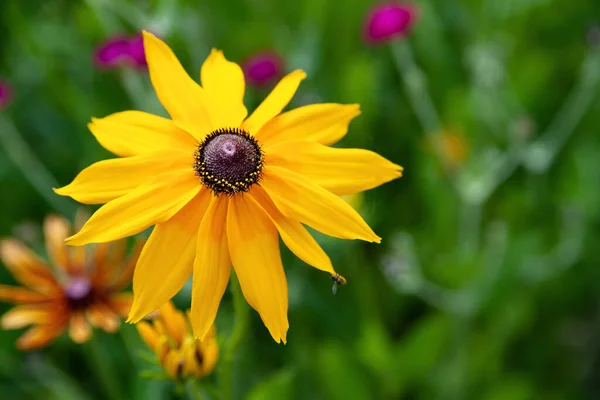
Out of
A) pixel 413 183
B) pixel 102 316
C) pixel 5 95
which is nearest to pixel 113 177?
pixel 102 316

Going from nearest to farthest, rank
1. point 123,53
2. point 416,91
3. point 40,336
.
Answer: point 40,336 → point 123,53 → point 416,91

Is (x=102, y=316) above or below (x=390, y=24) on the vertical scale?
below

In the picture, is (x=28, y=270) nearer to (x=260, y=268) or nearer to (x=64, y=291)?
(x=64, y=291)

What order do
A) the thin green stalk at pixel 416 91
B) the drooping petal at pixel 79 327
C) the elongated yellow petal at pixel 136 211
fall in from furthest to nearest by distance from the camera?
1. the thin green stalk at pixel 416 91
2. the drooping petal at pixel 79 327
3. the elongated yellow petal at pixel 136 211

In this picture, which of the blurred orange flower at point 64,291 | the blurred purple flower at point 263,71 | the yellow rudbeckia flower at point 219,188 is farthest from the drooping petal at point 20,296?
the blurred purple flower at point 263,71

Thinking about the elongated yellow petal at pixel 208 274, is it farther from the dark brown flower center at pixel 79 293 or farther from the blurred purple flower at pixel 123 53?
the blurred purple flower at pixel 123 53

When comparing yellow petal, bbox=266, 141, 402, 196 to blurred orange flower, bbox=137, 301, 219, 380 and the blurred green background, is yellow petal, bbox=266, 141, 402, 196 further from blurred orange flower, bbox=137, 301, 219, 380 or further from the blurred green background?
the blurred green background
